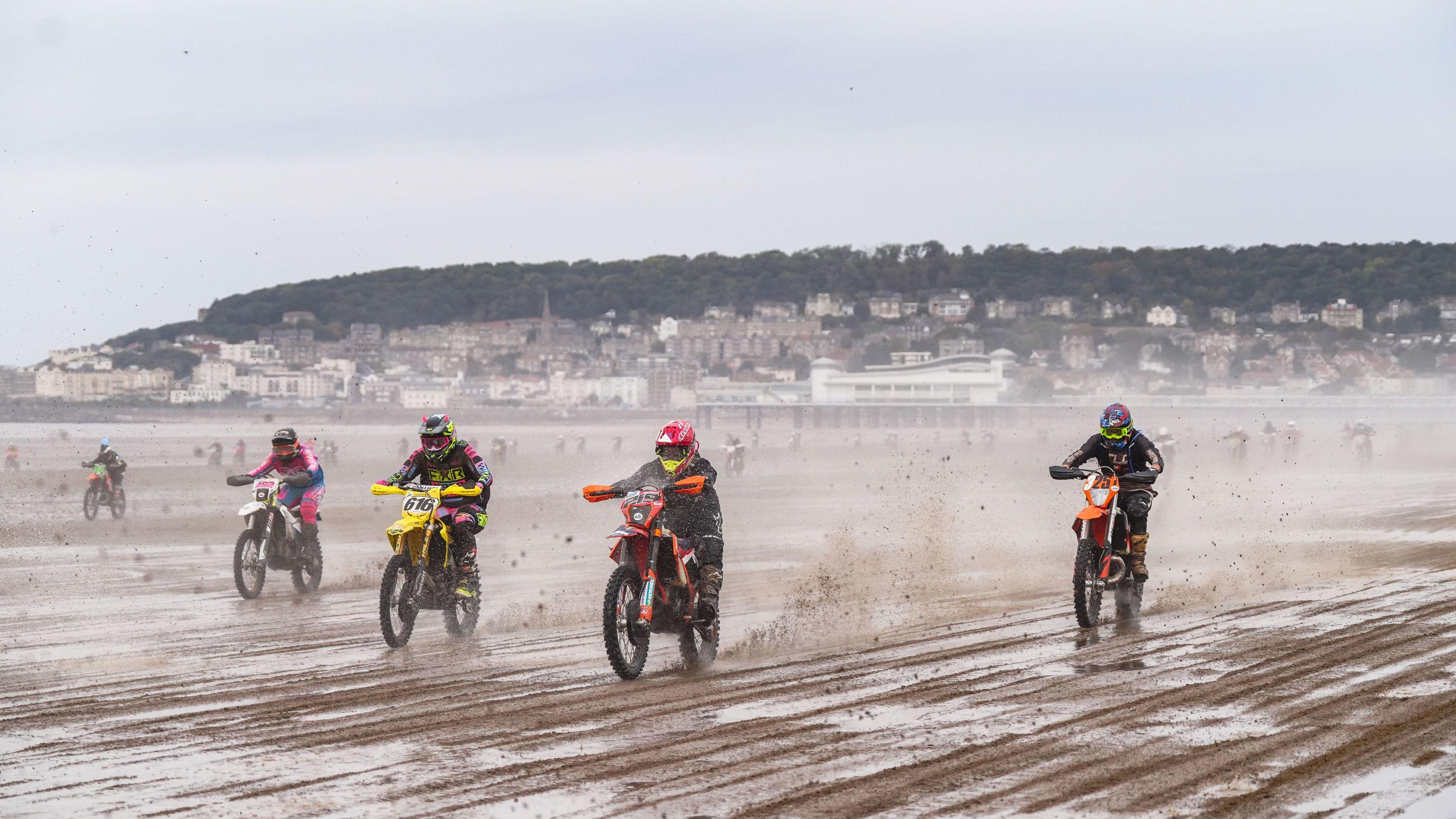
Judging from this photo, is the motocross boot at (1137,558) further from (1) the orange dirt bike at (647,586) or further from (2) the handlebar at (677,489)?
(2) the handlebar at (677,489)

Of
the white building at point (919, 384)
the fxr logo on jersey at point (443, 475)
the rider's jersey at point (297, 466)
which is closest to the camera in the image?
the fxr logo on jersey at point (443, 475)

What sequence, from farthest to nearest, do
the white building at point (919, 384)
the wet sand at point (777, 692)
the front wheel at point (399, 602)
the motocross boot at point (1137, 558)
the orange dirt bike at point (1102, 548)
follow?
the white building at point (919, 384) → the motocross boot at point (1137, 558) → the orange dirt bike at point (1102, 548) → the front wheel at point (399, 602) → the wet sand at point (777, 692)

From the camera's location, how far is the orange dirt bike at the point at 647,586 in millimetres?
9898

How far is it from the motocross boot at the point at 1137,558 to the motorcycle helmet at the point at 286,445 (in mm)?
8087

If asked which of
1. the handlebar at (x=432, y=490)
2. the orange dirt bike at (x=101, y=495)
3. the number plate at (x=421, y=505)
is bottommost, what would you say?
the orange dirt bike at (x=101, y=495)

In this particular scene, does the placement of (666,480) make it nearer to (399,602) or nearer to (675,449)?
(675,449)

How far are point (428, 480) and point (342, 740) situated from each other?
430 centimetres

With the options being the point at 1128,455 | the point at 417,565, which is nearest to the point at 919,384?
the point at 1128,455

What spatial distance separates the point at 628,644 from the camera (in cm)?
1005

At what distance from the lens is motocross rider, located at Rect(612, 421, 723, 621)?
416 inches

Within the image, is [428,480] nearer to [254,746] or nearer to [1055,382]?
[254,746]

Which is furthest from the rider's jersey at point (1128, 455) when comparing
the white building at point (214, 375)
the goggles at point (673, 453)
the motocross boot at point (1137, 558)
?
the white building at point (214, 375)

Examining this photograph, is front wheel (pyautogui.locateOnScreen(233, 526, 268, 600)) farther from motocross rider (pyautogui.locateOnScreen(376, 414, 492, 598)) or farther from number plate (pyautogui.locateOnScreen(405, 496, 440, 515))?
number plate (pyautogui.locateOnScreen(405, 496, 440, 515))

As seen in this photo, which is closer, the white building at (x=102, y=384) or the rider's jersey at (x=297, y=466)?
the rider's jersey at (x=297, y=466)
